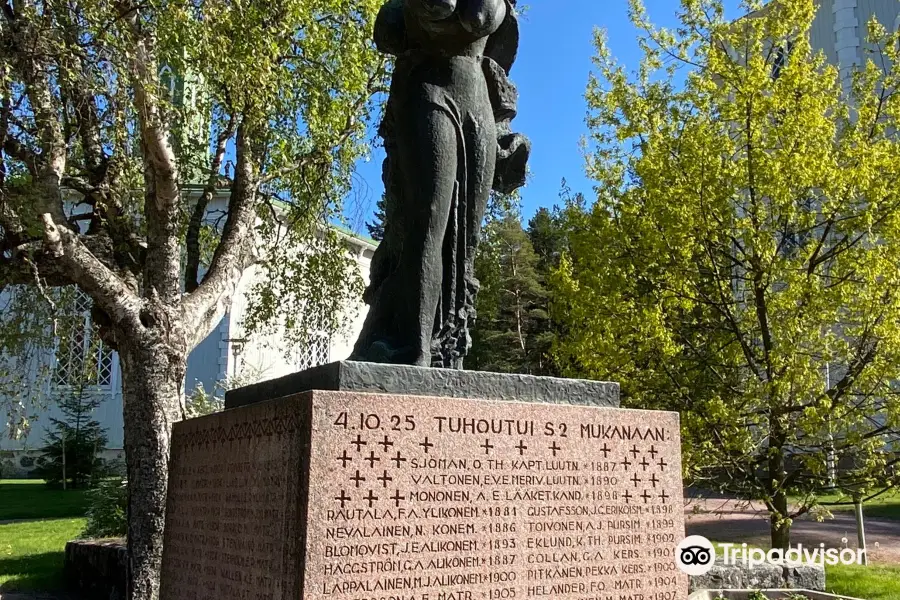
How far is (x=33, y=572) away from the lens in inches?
454

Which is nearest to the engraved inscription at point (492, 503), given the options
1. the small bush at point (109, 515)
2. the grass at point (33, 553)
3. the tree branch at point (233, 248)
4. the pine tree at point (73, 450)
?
the tree branch at point (233, 248)

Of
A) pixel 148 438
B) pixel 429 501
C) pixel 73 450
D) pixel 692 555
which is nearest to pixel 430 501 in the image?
pixel 429 501

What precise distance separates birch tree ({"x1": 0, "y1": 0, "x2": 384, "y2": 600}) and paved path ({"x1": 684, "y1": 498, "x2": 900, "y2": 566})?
7.56 metres

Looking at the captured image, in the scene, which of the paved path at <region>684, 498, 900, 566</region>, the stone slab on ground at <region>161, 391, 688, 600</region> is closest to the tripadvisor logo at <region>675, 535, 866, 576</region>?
the stone slab on ground at <region>161, 391, 688, 600</region>

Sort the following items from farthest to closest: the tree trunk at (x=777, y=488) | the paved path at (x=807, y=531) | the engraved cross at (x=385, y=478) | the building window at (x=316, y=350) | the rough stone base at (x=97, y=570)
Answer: the building window at (x=316, y=350)
the paved path at (x=807, y=531)
the tree trunk at (x=777, y=488)
the rough stone base at (x=97, y=570)
the engraved cross at (x=385, y=478)

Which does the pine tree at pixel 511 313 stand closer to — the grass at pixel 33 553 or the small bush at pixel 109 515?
the grass at pixel 33 553

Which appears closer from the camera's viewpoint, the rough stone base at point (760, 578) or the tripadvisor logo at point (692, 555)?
the tripadvisor logo at point (692, 555)

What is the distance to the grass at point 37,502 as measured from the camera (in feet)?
57.9

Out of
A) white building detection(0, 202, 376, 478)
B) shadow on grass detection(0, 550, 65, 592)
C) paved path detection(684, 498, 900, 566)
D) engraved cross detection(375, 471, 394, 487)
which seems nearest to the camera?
engraved cross detection(375, 471, 394, 487)

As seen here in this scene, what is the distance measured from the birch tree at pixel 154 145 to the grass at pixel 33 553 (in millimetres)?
3093

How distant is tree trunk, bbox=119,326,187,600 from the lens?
342 inches

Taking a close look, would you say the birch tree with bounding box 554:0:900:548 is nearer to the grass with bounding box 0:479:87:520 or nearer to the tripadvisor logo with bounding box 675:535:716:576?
the tripadvisor logo with bounding box 675:535:716:576

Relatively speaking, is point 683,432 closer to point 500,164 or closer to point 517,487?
point 500,164

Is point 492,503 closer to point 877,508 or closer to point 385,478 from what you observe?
point 385,478
